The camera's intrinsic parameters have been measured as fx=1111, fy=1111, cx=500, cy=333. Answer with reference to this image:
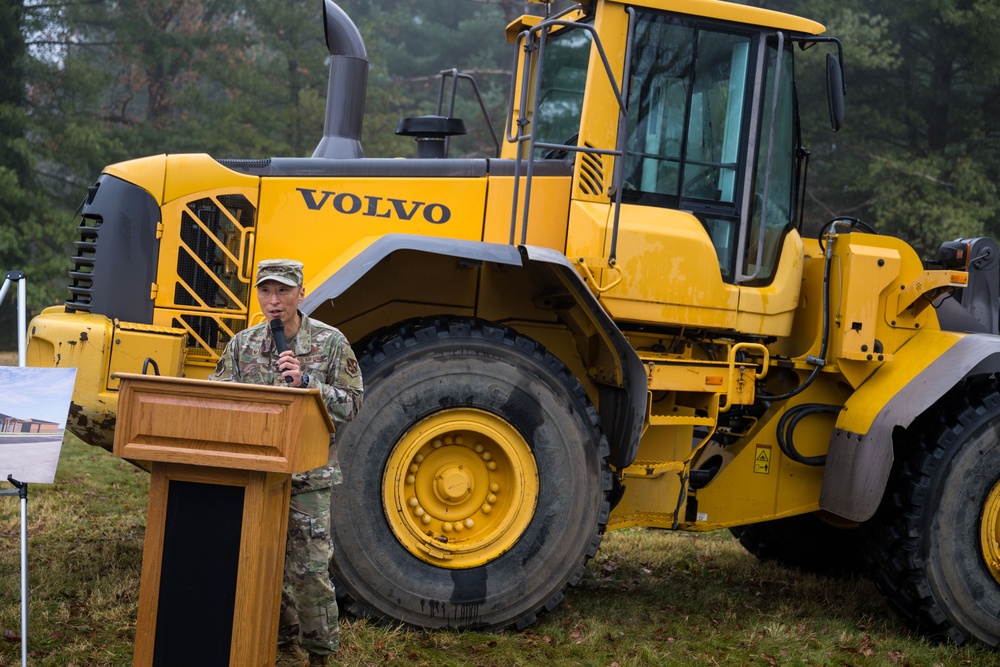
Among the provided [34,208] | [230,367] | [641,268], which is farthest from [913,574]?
[34,208]

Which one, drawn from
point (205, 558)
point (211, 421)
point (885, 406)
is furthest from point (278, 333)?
point (885, 406)

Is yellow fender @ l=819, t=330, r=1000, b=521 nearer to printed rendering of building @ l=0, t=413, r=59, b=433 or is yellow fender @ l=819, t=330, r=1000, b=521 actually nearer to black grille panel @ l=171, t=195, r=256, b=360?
black grille panel @ l=171, t=195, r=256, b=360

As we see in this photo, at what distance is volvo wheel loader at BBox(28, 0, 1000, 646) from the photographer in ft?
17.1

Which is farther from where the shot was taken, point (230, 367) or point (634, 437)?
point (634, 437)

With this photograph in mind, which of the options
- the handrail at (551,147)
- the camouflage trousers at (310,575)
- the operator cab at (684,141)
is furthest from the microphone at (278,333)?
the operator cab at (684,141)

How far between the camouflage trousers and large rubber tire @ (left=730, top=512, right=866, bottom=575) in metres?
3.90

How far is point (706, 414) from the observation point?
5.84 meters

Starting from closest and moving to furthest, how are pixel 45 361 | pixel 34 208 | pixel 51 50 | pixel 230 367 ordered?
1. pixel 230 367
2. pixel 45 361
3. pixel 34 208
4. pixel 51 50

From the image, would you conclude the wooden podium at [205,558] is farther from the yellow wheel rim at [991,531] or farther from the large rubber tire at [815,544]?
the large rubber tire at [815,544]

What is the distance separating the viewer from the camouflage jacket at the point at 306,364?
4332 millimetres

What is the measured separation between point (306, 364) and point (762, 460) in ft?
9.61

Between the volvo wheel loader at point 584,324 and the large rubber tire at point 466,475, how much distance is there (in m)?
0.01

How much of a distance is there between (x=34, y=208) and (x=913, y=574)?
667 inches

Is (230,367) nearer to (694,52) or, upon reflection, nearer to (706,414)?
(706,414)
